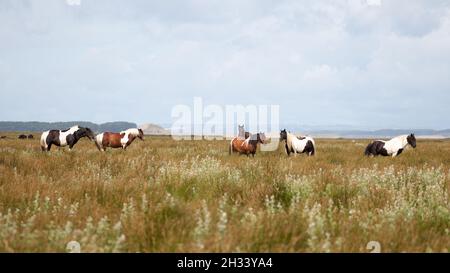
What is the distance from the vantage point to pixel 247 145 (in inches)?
684

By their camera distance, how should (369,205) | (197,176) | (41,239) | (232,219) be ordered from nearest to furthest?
(41,239), (232,219), (369,205), (197,176)

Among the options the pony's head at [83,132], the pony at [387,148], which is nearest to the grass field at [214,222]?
the pony at [387,148]

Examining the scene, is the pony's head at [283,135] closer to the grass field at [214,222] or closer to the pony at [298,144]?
the pony at [298,144]

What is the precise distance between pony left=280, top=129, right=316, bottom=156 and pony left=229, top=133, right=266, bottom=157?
1.62 m

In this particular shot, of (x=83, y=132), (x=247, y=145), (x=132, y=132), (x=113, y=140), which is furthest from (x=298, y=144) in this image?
(x=83, y=132)

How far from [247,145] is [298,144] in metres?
3.31

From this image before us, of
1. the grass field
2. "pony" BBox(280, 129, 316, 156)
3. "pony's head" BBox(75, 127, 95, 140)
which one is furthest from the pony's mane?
the grass field

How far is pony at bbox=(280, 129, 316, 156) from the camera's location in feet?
62.0

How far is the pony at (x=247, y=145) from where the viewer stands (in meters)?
17.3

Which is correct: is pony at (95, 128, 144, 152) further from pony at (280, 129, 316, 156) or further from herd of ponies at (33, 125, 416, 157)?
pony at (280, 129, 316, 156)
